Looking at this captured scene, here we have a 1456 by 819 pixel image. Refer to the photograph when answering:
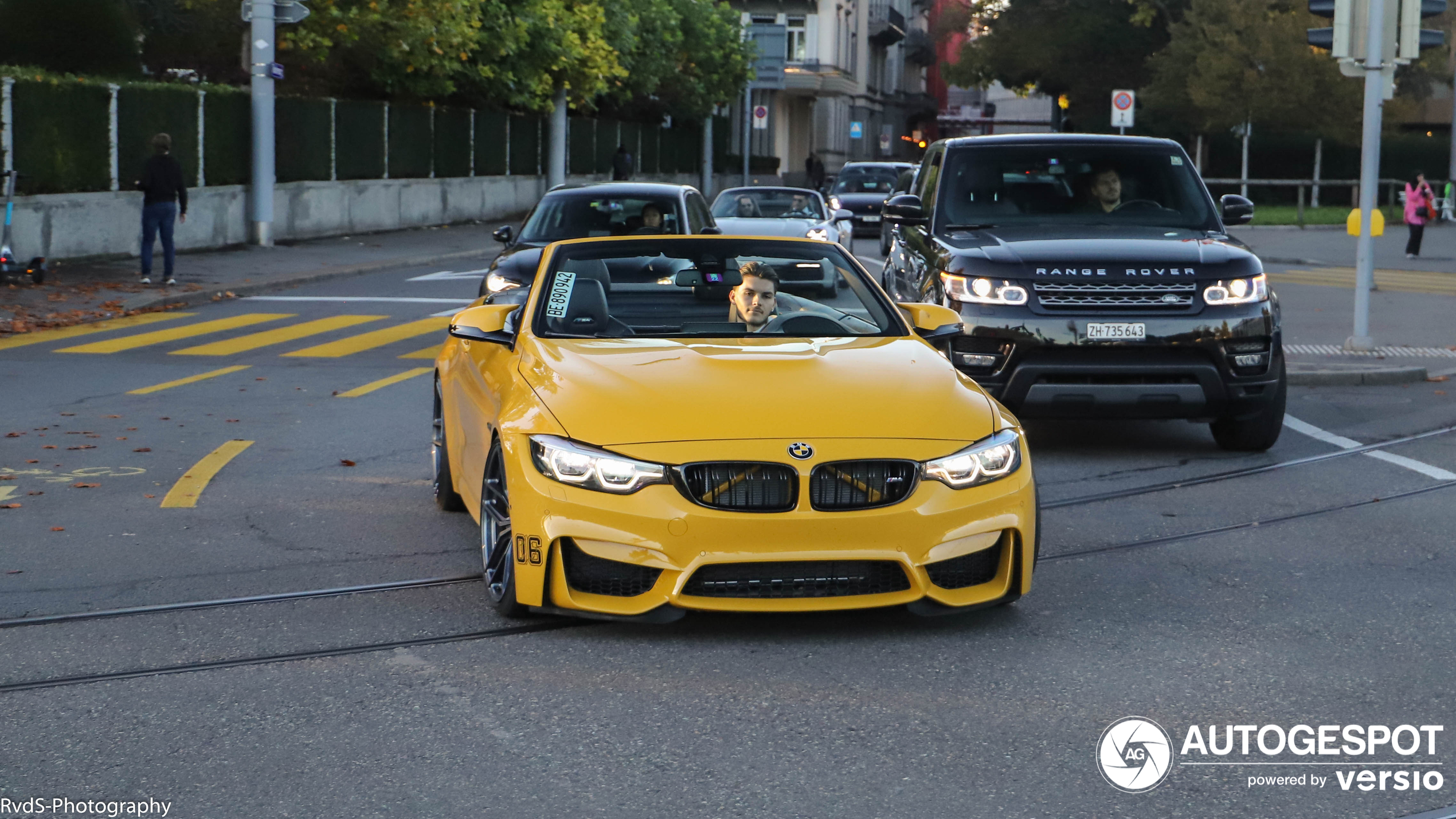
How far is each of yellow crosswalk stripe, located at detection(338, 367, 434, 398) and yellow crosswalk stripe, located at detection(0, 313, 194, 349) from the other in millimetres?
4050

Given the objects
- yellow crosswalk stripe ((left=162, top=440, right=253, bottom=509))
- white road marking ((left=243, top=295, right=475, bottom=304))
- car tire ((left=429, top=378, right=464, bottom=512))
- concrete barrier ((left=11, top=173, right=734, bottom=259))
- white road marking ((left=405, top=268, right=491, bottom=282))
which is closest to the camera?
car tire ((left=429, top=378, right=464, bottom=512))

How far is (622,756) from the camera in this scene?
15.0ft

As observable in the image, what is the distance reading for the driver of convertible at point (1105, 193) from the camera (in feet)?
36.3

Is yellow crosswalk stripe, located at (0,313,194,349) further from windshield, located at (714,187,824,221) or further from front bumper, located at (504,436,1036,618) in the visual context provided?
front bumper, located at (504,436,1036,618)

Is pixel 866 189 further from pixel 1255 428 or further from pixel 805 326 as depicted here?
pixel 805 326

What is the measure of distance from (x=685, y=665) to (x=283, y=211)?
26.4 m

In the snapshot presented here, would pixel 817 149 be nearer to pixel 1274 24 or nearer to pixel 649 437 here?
pixel 1274 24

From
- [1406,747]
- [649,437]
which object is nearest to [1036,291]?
[649,437]

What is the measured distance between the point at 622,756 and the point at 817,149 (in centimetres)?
8494

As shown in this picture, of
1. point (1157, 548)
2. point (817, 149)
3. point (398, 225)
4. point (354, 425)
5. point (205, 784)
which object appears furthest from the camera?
point (817, 149)

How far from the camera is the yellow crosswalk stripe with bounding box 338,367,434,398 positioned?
12.4 meters

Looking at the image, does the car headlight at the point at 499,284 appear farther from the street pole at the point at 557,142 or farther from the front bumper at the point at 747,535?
the street pole at the point at 557,142

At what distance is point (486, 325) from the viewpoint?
702cm

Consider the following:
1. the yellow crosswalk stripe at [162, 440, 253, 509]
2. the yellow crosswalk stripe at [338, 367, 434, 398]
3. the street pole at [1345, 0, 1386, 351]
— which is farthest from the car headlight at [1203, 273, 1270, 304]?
the street pole at [1345, 0, 1386, 351]
